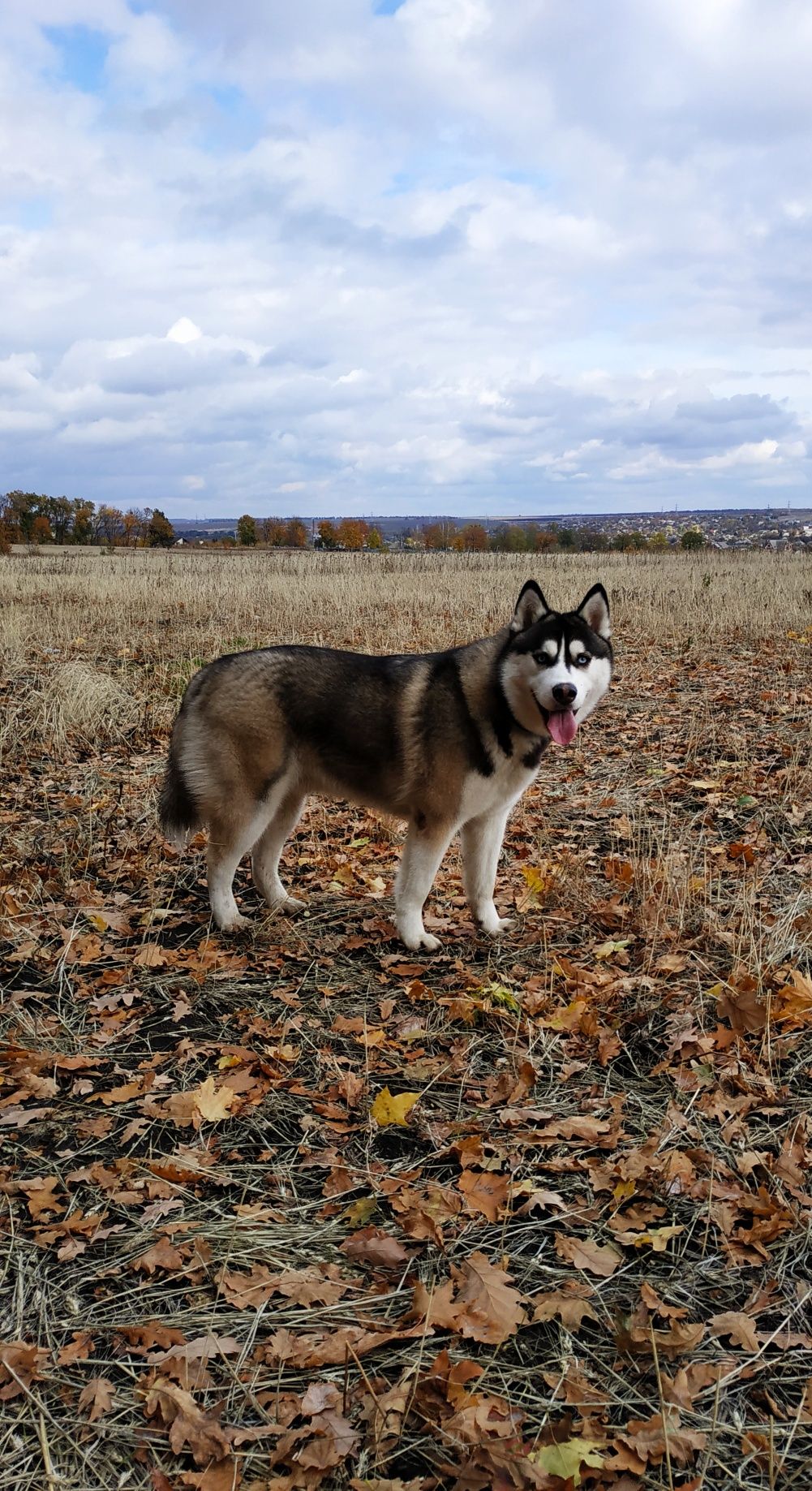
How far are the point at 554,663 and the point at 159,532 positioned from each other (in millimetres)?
80438

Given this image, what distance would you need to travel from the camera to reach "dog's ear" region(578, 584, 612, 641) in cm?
469

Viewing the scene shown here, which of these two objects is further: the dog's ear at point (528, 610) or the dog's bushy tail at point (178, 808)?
the dog's bushy tail at point (178, 808)

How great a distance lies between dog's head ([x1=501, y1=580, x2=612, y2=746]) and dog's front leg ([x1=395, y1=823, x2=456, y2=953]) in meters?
0.78

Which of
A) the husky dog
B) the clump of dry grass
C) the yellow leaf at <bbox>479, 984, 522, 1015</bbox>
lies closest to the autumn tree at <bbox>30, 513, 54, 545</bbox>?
the clump of dry grass

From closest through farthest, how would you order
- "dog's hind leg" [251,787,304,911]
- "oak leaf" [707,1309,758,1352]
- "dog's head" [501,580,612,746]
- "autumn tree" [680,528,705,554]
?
1. "oak leaf" [707,1309,758,1352]
2. "dog's head" [501,580,612,746]
3. "dog's hind leg" [251,787,304,911]
4. "autumn tree" [680,528,705,554]

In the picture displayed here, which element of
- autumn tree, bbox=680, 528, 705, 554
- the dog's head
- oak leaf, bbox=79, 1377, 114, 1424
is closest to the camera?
oak leaf, bbox=79, 1377, 114, 1424

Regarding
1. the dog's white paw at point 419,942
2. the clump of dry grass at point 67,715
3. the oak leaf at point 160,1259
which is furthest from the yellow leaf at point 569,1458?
the clump of dry grass at point 67,715

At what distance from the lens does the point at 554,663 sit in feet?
14.5

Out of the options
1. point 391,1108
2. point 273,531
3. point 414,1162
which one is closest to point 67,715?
point 391,1108

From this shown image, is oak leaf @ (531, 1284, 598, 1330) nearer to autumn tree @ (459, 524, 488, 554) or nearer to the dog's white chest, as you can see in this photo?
the dog's white chest

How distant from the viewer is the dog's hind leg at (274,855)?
5383 millimetres

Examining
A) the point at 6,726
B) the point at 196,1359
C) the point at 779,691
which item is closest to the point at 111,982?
the point at 196,1359

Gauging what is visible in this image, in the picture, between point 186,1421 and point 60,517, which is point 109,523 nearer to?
point 60,517

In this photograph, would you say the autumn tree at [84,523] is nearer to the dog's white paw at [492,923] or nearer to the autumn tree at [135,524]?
the autumn tree at [135,524]
